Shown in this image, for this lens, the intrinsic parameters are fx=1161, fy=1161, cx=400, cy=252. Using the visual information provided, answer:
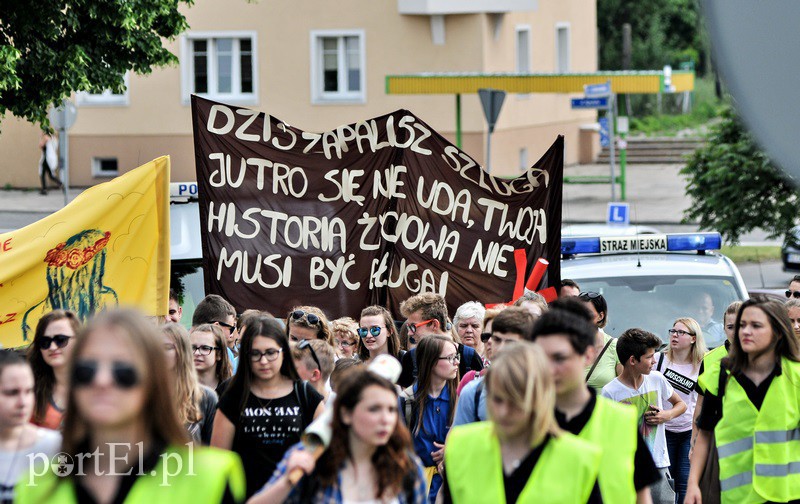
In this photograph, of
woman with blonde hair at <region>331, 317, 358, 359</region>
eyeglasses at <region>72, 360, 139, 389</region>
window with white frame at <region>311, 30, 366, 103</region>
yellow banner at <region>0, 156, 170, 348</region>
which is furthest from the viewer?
window with white frame at <region>311, 30, 366, 103</region>

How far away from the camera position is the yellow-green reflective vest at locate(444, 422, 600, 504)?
330cm

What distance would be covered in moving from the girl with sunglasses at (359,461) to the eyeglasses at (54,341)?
1834mm

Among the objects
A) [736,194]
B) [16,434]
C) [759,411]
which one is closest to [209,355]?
[16,434]

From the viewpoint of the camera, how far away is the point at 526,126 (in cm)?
3444

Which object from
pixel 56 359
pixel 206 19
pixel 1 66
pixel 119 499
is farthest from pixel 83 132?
pixel 119 499

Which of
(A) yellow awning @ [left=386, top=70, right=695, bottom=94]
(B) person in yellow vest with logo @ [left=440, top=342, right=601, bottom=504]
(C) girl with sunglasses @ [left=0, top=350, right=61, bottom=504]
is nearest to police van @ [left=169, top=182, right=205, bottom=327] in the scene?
(C) girl with sunglasses @ [left=0, top=350, right=61, bottom=504]

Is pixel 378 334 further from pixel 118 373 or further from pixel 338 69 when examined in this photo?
pixel 338 69

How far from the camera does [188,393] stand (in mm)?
5020

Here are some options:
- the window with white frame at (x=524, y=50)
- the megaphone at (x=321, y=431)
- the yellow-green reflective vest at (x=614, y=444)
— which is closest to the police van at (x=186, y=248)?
the megaphone at (x=321, y=431)

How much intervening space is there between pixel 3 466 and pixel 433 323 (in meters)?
3.69

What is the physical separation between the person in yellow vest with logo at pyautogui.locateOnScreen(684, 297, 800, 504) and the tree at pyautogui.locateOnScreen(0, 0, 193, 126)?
9.16 meters

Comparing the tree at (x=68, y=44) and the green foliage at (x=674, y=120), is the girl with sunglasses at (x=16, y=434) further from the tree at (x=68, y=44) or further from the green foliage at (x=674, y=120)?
the green foliage at (x=674, y=120)

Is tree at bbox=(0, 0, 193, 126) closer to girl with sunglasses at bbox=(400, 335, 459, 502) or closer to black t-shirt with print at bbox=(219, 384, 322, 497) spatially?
girl with sunglasses at bbox=(400, 335, 459, 502)

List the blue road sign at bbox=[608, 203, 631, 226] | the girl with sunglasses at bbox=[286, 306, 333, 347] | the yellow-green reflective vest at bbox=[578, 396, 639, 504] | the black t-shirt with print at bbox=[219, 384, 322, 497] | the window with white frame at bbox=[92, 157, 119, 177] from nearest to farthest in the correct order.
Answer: the yellow-green reflective vest at bbox=[578, 396, 639, 504], the black t-shirt with print at bbox=[219, 384, 322, 497], the girl with sunglasses at bbox=[286, 306, 333, 347], the blue road sign at bbox=[608, 203, 631, 226], the window with white frame at bbox=[92, 157, 119, 177]
